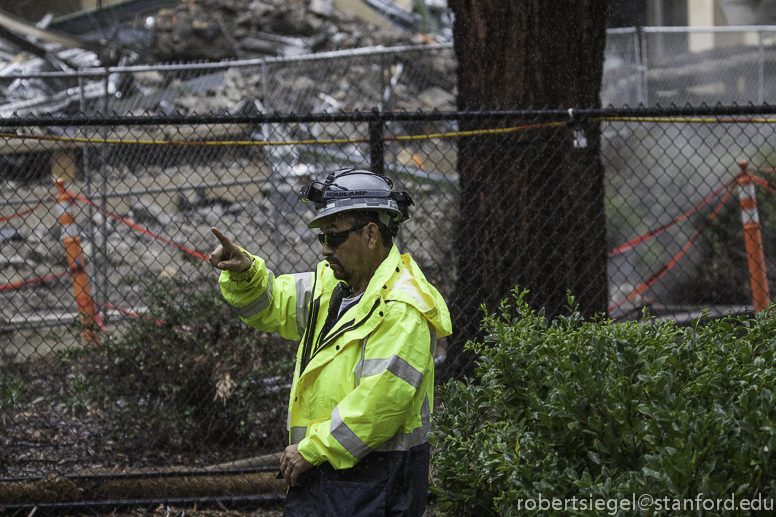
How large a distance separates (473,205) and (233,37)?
11625mm


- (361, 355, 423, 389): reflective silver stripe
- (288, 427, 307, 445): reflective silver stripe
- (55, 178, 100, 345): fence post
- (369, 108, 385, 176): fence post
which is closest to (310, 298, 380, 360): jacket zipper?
(361, 355, 423, 389): reflective silver stripe

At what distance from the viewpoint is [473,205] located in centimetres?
420

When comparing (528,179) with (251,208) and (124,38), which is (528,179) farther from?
(124,38)

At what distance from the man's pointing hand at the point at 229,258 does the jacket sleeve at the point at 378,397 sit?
0.60m

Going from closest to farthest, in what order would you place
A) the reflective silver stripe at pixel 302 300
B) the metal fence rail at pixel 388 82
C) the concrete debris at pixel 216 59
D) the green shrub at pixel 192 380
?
1. the reflective silver stripe at pixel 302 300
2. the green shrub at pixel 192 380
3. the metal fence rail at pixel 388 82
4. the concrete debris at pixel 216 59

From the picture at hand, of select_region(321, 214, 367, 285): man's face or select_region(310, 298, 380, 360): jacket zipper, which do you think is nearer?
select_region(310, 298, 380, 360): jacket zipper

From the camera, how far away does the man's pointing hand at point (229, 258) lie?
98.0 inches

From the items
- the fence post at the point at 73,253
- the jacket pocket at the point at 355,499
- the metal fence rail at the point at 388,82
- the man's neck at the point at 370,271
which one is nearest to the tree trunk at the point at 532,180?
the man's neck at the point at 370,271

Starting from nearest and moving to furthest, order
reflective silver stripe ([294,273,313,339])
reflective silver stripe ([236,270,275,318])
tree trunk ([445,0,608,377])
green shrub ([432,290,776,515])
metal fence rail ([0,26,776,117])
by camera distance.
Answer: green shrub ([432,290,776,515]) < reflective silver stripe ([236,270,275,318]) < reflective silver stripe ([294,273,313,339]) < tree trunk ([445,0,608,377]) < metal fence rail ([0,26,776,117])

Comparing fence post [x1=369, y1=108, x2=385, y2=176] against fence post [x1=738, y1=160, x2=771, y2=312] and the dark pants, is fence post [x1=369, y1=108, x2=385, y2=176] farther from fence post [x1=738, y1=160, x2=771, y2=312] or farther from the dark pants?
fence post [x1=738, y1=160, x2=771, y2=312]

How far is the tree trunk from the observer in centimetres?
407

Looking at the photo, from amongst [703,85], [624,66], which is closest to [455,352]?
[624,66]

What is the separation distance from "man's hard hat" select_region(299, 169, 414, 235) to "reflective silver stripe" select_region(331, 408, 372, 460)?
0.75 m

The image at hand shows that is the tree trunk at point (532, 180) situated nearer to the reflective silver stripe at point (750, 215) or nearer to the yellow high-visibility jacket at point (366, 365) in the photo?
the yellow high-visibility jacket at point (366, 365)
